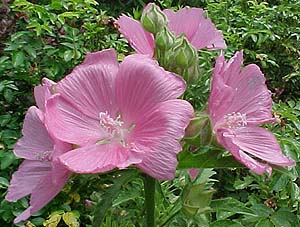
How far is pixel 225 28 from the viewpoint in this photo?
230 cm

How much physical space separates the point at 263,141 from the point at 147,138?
20 centimetres

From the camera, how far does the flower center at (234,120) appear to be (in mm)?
986

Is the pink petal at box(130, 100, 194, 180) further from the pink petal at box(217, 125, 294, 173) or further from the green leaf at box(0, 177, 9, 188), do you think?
the green leaf at box(0, 177, 9, 188)

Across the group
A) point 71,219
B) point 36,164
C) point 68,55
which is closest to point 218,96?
point 36,164

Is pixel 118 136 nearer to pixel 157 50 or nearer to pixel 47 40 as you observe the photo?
pixel 157 50

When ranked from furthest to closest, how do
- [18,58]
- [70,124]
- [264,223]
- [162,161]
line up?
[18,58], [264,223], [70,124], [162,161]

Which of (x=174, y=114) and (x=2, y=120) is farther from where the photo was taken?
(x=2, y=120)

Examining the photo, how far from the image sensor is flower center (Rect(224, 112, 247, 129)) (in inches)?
38.8

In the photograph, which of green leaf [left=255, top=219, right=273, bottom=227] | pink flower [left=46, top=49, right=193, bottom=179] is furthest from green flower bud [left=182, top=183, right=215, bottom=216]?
green leaf [left=255, top=219, right=273, bottom=227]

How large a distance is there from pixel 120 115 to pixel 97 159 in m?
0.11

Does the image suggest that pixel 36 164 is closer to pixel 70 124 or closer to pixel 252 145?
pixel 70 124

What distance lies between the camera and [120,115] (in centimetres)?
99

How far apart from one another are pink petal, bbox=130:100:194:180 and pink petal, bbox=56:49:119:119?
0.08 m

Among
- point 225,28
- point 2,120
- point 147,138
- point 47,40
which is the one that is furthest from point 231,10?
point 147,138
